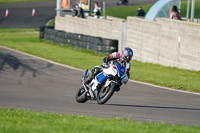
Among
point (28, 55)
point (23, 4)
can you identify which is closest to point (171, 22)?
point (28, 55)

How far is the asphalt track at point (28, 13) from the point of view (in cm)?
4353

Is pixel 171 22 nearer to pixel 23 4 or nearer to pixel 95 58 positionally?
pixel 95 58

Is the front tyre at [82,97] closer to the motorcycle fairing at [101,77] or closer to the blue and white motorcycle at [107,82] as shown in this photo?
the blue and white motorcycle at [107,82]

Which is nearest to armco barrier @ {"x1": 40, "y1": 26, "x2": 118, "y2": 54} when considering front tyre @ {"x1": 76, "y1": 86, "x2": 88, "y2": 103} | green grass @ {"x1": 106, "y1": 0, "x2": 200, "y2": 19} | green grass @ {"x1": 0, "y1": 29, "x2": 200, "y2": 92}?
green grass @ {"x1": 0, "y1": 29, "x2": 200, "y2": 92}

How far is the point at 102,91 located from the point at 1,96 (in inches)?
107

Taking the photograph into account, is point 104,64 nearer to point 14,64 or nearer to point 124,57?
point 124,57

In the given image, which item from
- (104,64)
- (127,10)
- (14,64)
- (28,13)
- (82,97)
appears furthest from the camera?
(127,10)

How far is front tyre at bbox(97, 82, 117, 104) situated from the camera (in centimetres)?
1142

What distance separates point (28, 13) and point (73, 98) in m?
36.2

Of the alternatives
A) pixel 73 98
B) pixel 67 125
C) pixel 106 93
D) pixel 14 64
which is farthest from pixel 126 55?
pixel 14 64

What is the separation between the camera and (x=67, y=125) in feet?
26.2

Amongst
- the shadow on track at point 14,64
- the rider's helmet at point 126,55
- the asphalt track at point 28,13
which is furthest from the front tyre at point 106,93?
the asphalt track at point 28,13

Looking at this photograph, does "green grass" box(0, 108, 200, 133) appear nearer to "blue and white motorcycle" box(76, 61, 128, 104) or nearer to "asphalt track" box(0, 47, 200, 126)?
"asphalt track" box(0, 47, 200, 126)

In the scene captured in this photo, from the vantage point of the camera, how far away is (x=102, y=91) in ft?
39.0
